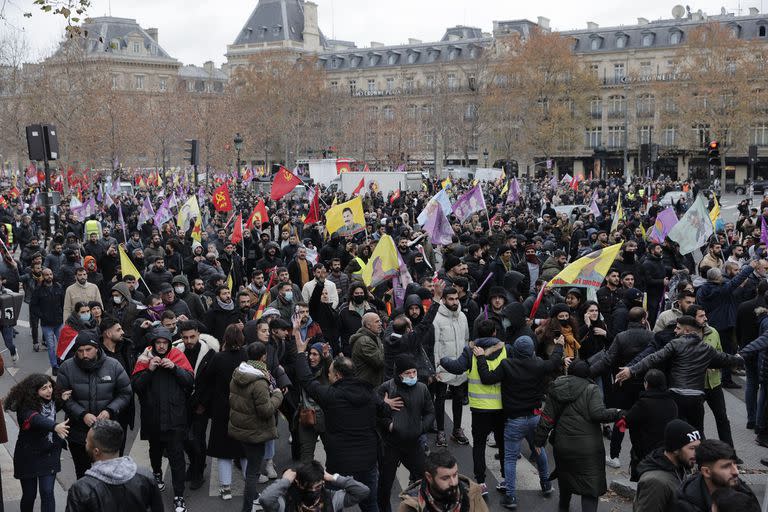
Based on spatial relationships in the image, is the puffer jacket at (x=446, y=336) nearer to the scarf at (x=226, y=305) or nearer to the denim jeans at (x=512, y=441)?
the denim jeans at (x=512, y=441)

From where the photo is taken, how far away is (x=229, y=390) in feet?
23.4

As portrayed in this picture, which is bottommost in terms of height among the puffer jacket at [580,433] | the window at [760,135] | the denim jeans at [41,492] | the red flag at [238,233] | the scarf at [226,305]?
the denim jeans at [41,492]

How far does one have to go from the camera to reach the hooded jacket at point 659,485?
4.96 m

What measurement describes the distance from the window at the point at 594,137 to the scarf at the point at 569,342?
69.0 m

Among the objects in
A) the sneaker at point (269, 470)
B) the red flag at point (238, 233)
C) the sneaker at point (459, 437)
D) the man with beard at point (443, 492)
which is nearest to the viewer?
the man with beard at point (443, 492)

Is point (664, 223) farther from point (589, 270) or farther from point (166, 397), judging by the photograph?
point (166, 397)

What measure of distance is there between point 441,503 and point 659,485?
1.31m

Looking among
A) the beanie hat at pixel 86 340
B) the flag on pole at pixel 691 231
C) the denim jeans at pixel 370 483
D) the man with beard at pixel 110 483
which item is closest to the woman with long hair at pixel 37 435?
Answer: the beanie hat at pixel 86 340

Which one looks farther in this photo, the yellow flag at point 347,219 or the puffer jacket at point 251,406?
the yellow flag at point 347,219

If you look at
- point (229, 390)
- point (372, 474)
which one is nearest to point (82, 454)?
point (229, 390)

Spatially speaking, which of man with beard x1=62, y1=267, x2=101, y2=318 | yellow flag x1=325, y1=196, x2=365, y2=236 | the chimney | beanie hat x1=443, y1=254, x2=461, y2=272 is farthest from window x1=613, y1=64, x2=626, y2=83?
man with beard x1=62, y1=267, x2=101, y2=318

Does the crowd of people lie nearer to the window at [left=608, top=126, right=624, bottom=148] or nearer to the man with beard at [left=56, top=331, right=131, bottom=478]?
the man with beard at [left=56, top=331, right=131, bottom=478]

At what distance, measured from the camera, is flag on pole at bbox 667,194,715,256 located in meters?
14.2

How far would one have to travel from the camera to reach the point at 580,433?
6.34 metres
